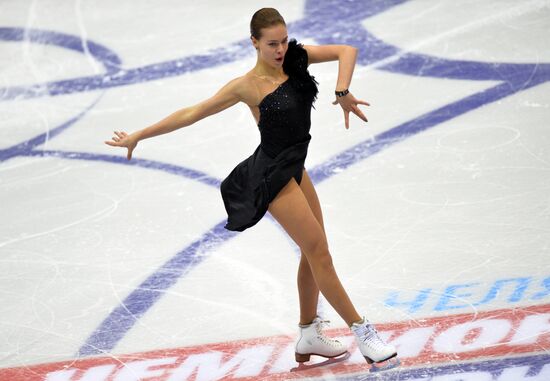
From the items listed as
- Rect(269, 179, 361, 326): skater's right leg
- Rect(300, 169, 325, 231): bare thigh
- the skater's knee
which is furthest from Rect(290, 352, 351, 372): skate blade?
Rect(300, 169, 325, 231): bare thigh

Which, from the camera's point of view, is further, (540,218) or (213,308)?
(540,218)

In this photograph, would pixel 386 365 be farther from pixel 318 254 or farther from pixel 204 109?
pixel 204 109

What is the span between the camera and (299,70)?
4.23m

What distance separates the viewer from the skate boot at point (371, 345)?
4254mm

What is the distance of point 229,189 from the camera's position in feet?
14.5

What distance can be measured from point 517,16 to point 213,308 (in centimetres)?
482

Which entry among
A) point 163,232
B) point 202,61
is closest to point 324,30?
point 202,61

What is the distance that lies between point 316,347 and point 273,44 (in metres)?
1.43

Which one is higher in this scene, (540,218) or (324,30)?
(324,30)

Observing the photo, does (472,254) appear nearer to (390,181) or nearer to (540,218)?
(540,218)

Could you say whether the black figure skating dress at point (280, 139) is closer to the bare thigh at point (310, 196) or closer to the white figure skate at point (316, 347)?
the bare thigh at point (310, 196)

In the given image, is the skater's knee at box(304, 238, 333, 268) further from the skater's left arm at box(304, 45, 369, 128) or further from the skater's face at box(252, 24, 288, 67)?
the skater's face at box(252, 24, 288, 67)

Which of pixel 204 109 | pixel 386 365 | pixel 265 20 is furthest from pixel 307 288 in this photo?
pixel 265 20

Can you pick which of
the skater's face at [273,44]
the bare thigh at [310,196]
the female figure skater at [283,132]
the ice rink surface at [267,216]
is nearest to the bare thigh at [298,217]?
the female figure skater at [283,132]
